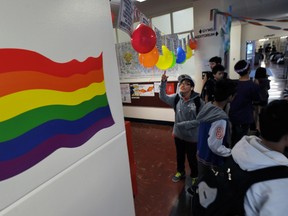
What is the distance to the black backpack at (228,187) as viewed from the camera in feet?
2.48

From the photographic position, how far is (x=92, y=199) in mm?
1063

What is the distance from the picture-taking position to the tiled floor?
1.98 metres

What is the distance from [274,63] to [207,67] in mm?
14595

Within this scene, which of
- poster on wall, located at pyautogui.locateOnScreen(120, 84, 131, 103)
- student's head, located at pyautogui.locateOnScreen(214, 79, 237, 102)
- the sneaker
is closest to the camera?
student's head, located at pyautogui.locateOnScreen(214, 79, 237, 102)

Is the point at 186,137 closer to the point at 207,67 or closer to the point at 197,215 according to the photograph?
the point at 197,215

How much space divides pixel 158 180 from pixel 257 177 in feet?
6.08

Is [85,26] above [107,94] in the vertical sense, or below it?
above

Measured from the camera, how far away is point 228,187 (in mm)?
854

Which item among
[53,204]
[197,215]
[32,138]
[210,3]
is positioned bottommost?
[197,215]

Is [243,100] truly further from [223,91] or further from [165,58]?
[165,58]

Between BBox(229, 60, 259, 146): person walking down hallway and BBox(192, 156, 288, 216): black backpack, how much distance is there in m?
1.56

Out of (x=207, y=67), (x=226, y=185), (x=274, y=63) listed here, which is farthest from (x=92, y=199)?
(x=274, y=63)

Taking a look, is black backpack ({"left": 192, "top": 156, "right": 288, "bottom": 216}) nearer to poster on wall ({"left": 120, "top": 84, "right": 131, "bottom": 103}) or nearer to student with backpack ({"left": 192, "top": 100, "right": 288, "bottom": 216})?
student with backpack ({"left": 192, "top": 100, "right": 288, "bottom": 216})

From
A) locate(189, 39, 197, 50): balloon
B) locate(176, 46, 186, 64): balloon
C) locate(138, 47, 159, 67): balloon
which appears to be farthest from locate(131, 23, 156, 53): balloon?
locate(189, 39, 197, 50): balloon
